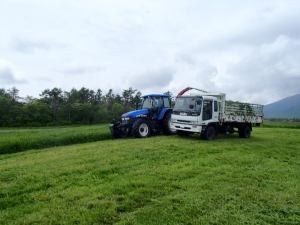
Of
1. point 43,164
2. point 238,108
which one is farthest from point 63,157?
point 238,108

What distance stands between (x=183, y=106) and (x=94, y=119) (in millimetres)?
43178

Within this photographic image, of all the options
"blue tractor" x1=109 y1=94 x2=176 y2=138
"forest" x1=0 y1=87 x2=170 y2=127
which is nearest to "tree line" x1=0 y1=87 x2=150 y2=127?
"forest" x1=0 y1=87 x2=170 y2=127

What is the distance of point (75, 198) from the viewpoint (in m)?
4.02

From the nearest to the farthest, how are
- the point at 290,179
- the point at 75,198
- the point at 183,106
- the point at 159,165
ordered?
the point at 75,198 < the point at 290,179 < the point at 159,165 < the point at 183,106

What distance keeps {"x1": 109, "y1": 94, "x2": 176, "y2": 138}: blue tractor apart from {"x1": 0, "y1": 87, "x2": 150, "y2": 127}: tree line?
124 feet

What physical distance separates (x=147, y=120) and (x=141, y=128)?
0.59 meters

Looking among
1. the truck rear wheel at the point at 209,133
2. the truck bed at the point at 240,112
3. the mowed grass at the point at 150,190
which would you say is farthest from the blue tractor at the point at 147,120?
the mowed grass at the point at 150,190

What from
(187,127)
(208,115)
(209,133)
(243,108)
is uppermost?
(243,108)

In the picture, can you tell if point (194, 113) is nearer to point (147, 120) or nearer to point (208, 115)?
point (208, 115)

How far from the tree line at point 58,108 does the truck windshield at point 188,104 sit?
3968 centimetres

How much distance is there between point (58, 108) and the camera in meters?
50.7

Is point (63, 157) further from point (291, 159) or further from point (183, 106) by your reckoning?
point (291, 159)

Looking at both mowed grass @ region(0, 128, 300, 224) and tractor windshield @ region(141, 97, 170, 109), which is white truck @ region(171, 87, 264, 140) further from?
mowed grass @ region(0, 128, 300, 224)

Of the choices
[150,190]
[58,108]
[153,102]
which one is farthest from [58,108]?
[150,190]
